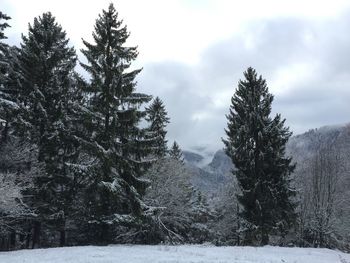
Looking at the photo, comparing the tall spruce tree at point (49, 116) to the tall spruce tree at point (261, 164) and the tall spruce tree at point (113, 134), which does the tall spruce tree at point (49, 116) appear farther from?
the tall spruce tree at point (261, 164)

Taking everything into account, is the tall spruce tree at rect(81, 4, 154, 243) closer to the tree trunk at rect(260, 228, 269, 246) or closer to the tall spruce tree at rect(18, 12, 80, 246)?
the tall spruce tree at rect(18, 12, 80, 246)

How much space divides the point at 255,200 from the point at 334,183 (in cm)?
1529

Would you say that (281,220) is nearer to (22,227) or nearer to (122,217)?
(122,217)

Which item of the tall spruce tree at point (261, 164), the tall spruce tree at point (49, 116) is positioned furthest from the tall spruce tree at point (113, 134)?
the tall spruce tree at point (261, 164)

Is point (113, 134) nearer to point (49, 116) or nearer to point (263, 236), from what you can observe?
point (49, 116)

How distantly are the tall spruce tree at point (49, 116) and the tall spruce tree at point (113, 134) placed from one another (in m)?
2.62

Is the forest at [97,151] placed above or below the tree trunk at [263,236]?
above

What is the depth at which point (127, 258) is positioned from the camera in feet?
49.2

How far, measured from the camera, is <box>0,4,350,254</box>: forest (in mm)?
24016

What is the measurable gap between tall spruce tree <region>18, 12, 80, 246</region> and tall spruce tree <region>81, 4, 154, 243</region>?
103 inches

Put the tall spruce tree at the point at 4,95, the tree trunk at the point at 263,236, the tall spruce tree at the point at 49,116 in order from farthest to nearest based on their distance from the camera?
the tree trunk at the point at 263,236, the tall spruce tree at the point at 49,116, the tall spruce tree at the point at 4,95

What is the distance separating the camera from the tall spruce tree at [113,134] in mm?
23547

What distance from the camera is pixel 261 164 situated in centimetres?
3116

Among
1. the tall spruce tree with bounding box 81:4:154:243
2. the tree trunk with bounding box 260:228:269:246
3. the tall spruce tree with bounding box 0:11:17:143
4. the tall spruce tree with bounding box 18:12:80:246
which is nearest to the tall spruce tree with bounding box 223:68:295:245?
the tree trunk with bounding box 260:228:269:246
